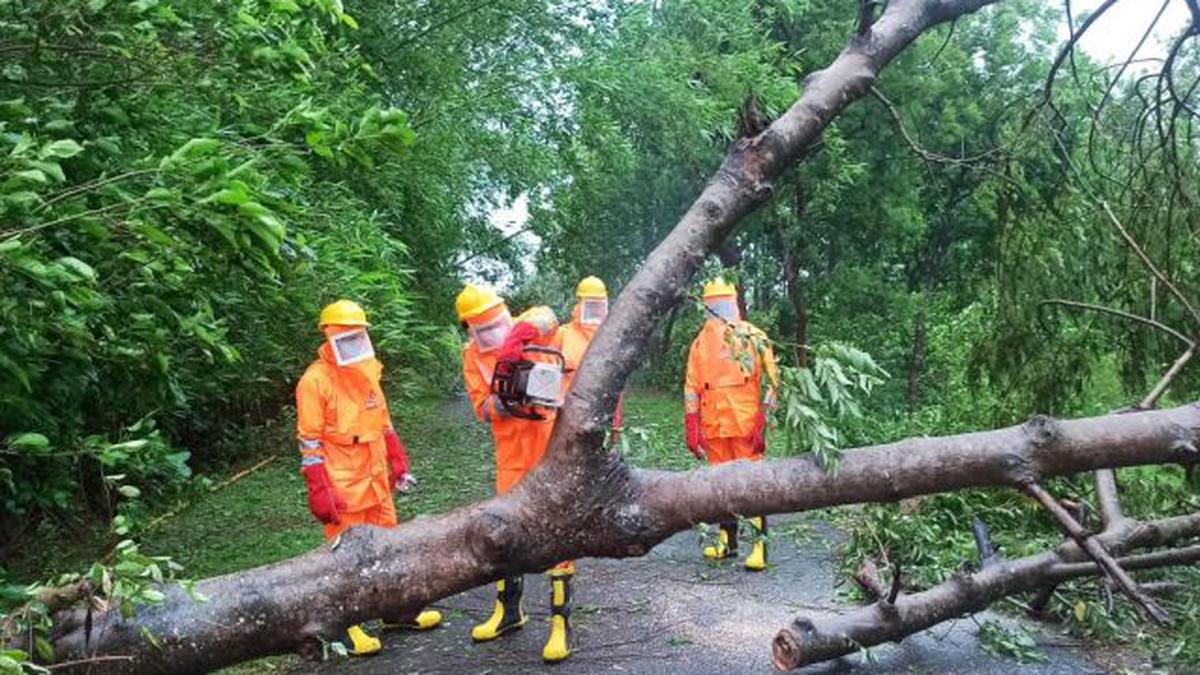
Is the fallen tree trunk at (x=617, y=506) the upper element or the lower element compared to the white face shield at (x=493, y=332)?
lower

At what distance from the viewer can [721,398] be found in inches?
250

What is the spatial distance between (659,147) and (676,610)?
8418 millimetres

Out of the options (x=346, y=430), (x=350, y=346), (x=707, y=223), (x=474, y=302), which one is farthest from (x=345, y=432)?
(x=707, y=223)

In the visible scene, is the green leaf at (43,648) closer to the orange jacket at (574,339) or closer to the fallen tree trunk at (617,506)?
the fallen tree trunk at (617,506)

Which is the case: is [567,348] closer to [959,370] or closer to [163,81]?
[163,81]

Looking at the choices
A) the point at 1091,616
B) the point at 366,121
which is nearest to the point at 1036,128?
the point at 1091,616

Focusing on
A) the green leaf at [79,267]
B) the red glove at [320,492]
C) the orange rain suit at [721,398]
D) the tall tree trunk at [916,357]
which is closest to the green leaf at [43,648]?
the green leaf at [79,267]

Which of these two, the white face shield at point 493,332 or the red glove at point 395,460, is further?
the red glove at point 395,460

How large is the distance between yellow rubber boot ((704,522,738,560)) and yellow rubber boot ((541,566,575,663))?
1.78 metres

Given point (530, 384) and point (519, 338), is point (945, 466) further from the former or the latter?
point (519, 338)

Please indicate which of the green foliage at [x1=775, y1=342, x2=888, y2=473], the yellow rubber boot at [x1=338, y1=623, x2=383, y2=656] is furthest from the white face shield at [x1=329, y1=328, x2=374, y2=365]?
the green foliage at [x1=775, y1=342, x2=888, y2=473]

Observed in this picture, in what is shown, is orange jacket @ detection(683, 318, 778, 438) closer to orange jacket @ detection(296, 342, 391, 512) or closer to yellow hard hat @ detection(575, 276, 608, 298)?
yellow hard hat @ detection(575, 276, 608, 298)

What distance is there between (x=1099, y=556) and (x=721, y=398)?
344 cm

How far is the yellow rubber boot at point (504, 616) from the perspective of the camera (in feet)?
17.1
